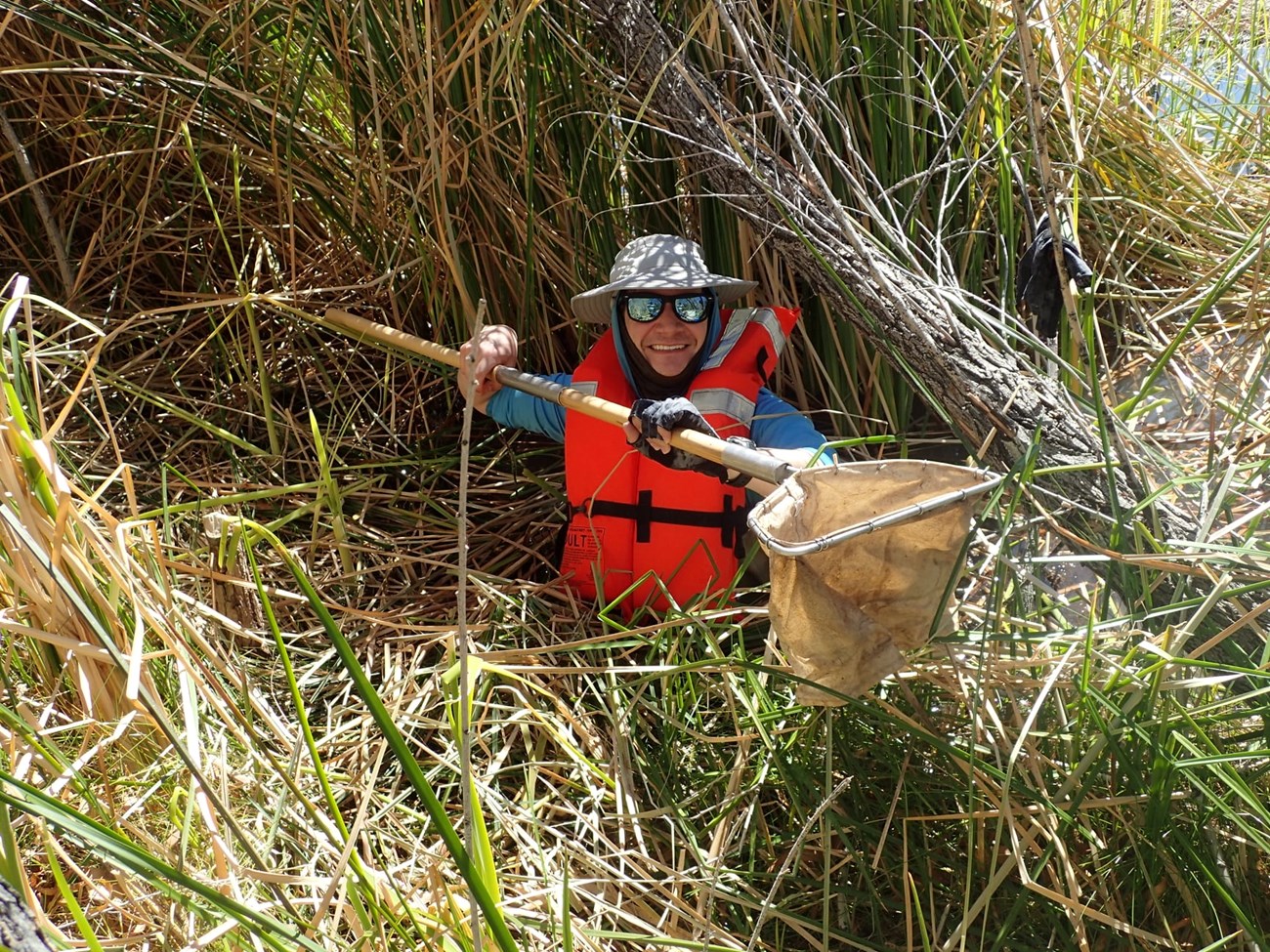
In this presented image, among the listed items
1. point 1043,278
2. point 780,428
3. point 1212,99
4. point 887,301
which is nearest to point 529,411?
point 780,428

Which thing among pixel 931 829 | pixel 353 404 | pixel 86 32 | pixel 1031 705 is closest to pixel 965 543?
pixel 1031 705

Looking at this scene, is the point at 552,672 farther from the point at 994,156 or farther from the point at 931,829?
the point at 994,156

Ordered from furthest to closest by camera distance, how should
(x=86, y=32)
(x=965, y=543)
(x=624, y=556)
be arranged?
1. (x=86, y=32)
2. (x=624, y=556)
3. (x=965, y=543)

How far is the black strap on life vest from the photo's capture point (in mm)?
2584

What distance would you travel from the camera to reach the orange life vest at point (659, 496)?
2.58 meters

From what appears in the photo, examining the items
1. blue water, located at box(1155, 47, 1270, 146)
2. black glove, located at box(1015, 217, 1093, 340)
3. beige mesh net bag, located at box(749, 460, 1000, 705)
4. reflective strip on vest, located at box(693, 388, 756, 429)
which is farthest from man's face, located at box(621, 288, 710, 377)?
blue water, located at box(1155, 47, 1270, 146)

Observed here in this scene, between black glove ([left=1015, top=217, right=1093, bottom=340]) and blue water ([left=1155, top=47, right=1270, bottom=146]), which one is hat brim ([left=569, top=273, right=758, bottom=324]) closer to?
black glove ([left=1015, top=217, right=1093, bottom=340])

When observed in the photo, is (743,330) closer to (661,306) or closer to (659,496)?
(661,306)

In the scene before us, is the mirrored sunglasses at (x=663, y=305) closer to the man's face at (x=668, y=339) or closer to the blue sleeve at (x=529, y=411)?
the man's face at (x=668, y=339)

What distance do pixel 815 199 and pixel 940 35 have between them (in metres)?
0.74

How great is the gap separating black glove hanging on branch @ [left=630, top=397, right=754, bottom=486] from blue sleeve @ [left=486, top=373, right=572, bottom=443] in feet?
1.84

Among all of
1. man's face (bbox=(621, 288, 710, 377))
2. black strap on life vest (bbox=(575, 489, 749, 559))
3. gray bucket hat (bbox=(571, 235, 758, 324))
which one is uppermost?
gray bucket hat (bbox=(571, 235, 758, 324))

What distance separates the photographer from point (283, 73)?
2.85 meters

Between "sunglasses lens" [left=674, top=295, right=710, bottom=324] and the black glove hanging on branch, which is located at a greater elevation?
"sunglasses lens" [left=674, top=295, right=710, bottom=324]
